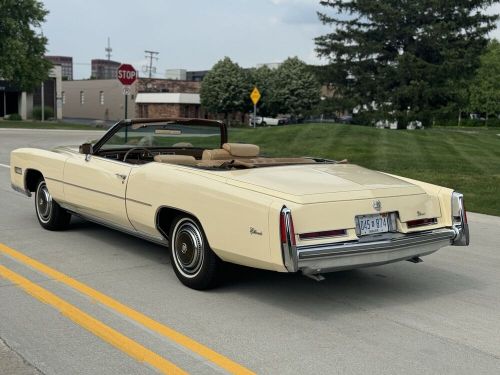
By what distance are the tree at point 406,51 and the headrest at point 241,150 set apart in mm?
33256

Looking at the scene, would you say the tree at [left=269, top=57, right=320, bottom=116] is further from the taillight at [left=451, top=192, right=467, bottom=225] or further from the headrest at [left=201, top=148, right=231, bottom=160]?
the taillight at [left=451, top=192, right=467, bottom=225]

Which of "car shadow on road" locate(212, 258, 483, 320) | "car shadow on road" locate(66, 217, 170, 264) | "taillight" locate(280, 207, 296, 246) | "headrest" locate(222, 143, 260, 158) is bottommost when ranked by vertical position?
"car shadow on road" locate(66, 217, 170, 264)

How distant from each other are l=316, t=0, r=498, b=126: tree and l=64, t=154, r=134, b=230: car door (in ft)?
110

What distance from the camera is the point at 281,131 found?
23.9 metres

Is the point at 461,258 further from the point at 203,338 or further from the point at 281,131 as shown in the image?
the point at 281,131

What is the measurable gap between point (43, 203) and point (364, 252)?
4531 mm

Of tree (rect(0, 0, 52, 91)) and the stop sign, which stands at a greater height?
tree (rect(0, 0, 52, 91))

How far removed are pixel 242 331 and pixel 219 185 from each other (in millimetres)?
1200

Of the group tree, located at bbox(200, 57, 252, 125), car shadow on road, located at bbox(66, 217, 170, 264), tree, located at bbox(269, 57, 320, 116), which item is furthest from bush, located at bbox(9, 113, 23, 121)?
car shadow on road, located at bbox(66, 217, 170, 264)

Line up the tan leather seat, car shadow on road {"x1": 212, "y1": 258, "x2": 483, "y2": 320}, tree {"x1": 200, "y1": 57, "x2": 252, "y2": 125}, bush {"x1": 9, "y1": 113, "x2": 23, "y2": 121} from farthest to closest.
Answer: tree {"x1": 200, "y1": 57, "x2": 252, "y2": 125}, bush {"x1": 9, "y1": 113, "x2": 23, "y2": 121}, the tan leather seat, car shadow on road {"x1": 212, "y1": 258, "x2": 483, "y2": 320}

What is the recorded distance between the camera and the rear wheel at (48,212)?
729cm

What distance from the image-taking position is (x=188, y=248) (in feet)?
17.0

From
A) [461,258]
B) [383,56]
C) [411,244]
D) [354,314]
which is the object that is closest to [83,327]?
[354,314]

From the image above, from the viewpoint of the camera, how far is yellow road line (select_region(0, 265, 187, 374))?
144 inches
